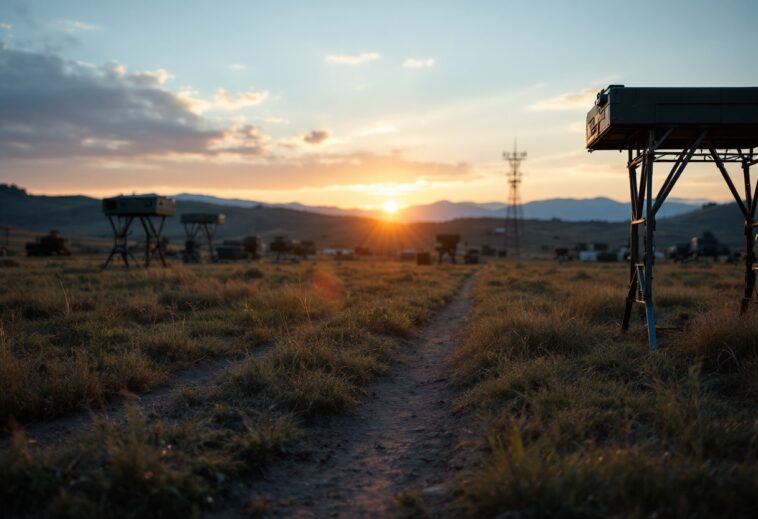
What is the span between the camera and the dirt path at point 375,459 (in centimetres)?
388

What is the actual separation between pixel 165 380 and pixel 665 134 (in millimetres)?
7461

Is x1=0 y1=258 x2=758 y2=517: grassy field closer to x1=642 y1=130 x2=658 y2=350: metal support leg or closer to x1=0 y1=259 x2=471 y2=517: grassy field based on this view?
x1=0 y1=259 x2=471 y2=517: grassy field

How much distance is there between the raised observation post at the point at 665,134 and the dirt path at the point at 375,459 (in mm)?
3450

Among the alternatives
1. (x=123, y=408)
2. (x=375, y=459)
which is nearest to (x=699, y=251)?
(x=375, y=459)

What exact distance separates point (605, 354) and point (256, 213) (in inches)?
6723

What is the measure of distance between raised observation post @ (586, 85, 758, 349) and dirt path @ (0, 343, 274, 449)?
6.03 m

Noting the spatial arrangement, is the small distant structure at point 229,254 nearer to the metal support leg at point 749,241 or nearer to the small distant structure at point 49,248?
the small distant structure at point 49,248

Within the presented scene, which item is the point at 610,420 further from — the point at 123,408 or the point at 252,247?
the point at 252,247

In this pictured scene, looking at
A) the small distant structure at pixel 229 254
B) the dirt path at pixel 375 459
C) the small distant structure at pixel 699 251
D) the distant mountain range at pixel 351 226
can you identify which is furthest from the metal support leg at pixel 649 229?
the distant mountain range at pixel 351 226

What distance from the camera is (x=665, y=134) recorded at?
7480mm

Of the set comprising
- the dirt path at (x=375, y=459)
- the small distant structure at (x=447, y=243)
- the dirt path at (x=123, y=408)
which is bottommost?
the dirt path at (x=375, y=459)

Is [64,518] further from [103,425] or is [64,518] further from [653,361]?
[653,361]

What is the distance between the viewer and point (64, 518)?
10.9 feet

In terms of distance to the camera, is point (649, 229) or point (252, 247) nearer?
point (649, 229)
